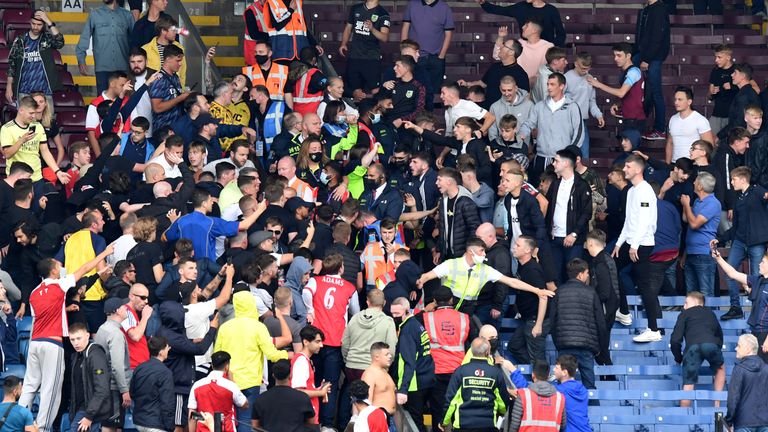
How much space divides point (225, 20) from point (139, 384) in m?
9.56

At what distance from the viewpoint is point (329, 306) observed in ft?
52.0

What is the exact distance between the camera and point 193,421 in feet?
47.4

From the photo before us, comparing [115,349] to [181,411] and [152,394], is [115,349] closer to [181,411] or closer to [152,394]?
[152,394]

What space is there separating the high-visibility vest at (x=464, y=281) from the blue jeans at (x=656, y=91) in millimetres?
5319

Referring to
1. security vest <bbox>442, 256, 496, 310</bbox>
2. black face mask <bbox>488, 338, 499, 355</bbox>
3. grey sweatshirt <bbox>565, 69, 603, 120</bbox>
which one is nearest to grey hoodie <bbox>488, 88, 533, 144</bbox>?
grey sweatshirt <bbox>565, 69, 603, 120</bbox>

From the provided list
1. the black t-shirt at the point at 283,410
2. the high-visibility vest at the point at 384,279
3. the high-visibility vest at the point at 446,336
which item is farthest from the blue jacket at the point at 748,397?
the black t-shirt at the point at 283,410

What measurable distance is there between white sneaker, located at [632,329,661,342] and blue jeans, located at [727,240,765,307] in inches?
41.0

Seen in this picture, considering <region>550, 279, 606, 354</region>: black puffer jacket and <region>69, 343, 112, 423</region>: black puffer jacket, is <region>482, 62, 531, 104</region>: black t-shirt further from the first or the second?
<region>69, 343, 112, 423</region>: black puffer jacket

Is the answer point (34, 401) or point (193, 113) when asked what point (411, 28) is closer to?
point (193, 113)

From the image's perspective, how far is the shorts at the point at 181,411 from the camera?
15.0 m

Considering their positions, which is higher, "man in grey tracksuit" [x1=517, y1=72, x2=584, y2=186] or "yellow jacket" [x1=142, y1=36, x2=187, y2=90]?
"yellow jacket" [x1=142, y1=36, x2=187, y2=90]

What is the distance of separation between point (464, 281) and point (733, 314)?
136 inches

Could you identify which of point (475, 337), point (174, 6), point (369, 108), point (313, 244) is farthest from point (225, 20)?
point (475, 337)

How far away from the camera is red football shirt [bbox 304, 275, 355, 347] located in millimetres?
15836
